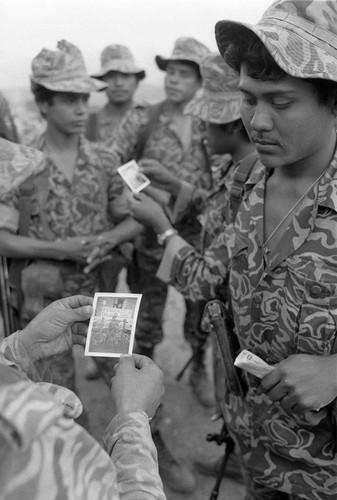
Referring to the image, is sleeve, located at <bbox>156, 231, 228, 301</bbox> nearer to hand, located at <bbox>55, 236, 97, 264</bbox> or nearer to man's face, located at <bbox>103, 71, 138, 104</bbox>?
hand, located at <bbox>55, 236, 97, 264</bbox>

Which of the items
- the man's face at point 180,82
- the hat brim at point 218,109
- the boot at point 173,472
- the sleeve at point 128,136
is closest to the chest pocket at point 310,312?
the hat brim at point 218,109

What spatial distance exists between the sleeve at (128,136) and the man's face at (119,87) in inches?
41.5

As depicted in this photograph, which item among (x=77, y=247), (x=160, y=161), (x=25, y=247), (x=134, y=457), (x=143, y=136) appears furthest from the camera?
(x=143, y=136)

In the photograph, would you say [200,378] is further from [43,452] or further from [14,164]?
[43,452]

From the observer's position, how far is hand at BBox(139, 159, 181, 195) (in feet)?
11.0

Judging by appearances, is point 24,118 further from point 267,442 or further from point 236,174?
point 267,442

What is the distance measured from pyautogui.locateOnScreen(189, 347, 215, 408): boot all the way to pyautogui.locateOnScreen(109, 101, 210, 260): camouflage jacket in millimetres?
855

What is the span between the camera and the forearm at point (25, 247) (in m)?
2.87

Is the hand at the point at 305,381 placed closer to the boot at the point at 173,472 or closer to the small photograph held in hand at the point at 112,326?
the small photograph held in hand at the point at 112,326

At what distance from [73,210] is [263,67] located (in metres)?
1.76

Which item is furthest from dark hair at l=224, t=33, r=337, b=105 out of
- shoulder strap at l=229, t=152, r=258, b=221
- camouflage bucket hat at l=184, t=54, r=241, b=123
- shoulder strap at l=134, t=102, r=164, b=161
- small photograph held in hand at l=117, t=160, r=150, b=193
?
shoulder strap at l=134, t=102, r=164, b=161

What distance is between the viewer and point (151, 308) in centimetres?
396

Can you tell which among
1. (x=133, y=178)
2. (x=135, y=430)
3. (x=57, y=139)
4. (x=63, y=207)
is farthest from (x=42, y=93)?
(x=135, y=430)

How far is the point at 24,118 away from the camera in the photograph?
5.49m
